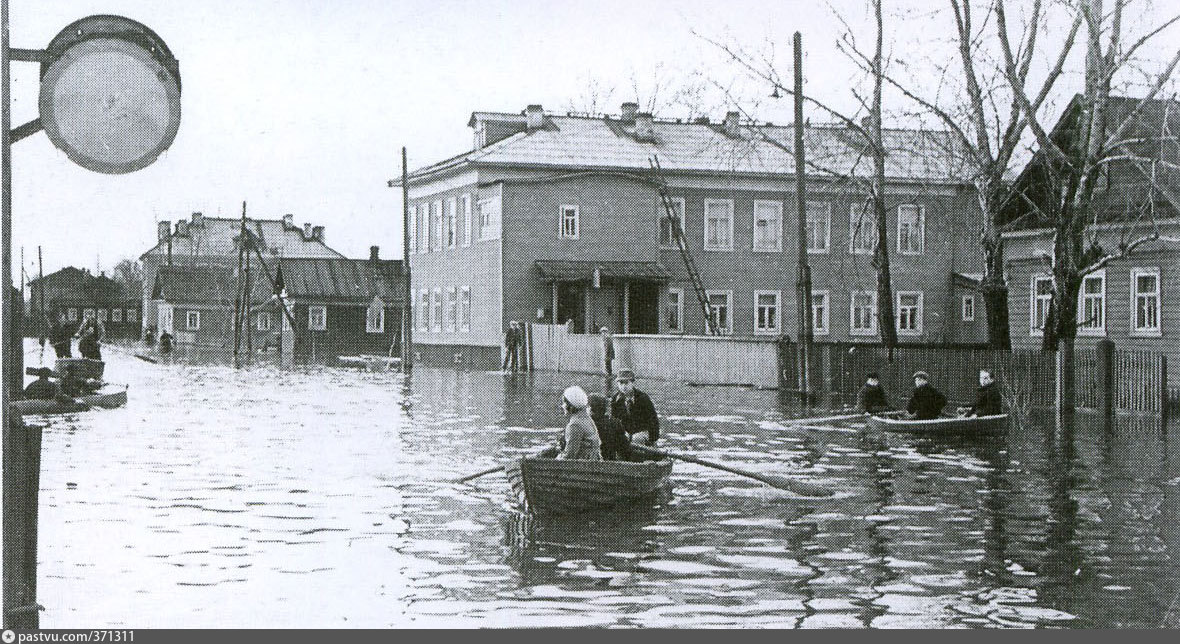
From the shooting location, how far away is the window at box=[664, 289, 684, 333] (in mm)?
59781

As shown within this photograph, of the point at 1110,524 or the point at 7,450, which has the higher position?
the point at 7,450

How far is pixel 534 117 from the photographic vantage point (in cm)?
6097

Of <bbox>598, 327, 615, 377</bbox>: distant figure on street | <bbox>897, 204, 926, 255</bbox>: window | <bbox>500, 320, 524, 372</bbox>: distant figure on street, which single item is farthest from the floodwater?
<bbox>897, 204, 926, 255</bbox>: window

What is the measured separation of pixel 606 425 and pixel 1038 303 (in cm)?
2695

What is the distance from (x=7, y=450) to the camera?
25.8ft

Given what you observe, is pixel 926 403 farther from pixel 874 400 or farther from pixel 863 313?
pixel 863 313

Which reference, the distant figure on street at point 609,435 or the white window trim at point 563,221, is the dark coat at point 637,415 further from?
the white window trim at point 563,221

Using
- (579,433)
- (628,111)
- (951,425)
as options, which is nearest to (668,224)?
(628,111)

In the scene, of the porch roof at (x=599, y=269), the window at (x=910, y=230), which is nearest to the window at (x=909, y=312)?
the window at (x=910, y=230)

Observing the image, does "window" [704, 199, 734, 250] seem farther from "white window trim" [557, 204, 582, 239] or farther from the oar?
the oar

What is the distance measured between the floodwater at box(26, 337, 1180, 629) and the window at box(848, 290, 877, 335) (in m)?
35.5
